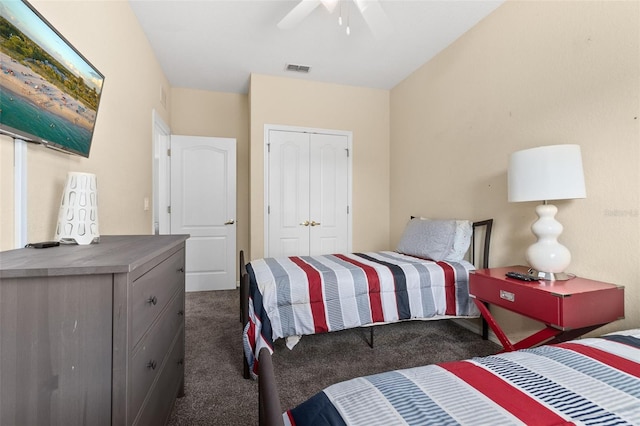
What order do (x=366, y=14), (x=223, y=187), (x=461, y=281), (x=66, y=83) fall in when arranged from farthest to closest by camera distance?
(x=223, y=187), (x=461, y=281), (x=366, y=14), (x=66, y=83)

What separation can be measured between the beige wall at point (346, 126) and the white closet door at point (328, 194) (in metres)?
0.15

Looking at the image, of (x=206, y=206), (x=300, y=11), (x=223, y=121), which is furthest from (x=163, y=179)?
(x=300, y=11)

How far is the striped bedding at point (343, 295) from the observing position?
2.02 meters

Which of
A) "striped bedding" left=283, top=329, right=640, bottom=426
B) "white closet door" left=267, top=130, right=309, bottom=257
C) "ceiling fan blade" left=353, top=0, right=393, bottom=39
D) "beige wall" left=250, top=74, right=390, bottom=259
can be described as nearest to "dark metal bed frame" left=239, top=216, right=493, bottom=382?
"white closet door" left=267, top=130, right=309, bottom=257

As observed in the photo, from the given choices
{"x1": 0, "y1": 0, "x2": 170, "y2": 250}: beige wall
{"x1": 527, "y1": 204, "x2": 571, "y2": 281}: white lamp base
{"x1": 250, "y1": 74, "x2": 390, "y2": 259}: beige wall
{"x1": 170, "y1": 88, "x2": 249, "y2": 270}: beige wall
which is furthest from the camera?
{"x1": 170, "y1": 88, "x2": 249, "y2": 270}: beige wall

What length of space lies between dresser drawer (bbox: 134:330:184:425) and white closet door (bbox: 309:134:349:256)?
2507 mm

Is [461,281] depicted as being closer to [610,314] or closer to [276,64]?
[610,314]

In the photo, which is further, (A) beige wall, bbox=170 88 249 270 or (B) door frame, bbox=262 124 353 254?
(A) beige wall, bbox=170 88 249 270

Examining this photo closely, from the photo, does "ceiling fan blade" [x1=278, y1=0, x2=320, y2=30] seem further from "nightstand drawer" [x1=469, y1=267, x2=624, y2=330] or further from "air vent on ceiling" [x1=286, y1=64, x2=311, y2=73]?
"nightstand drawer" [x1=469, y1=267, x2=624, y2=330]

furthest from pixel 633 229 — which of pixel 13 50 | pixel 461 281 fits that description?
pixel 13 50

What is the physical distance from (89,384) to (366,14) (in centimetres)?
242

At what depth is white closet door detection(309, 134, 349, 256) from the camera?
404 centimetres

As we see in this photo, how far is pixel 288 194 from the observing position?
393 cm

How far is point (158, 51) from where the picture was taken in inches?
125
